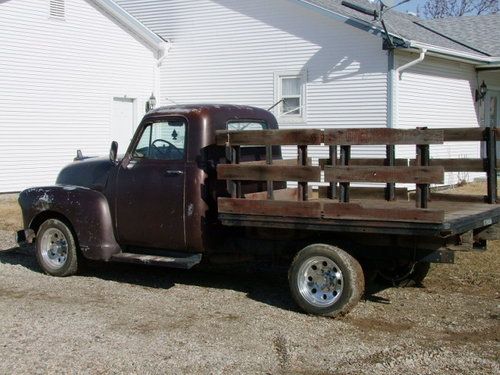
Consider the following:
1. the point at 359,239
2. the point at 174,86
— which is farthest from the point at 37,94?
the point at 359,239

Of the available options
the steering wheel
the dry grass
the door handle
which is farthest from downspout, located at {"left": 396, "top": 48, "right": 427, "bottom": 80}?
the door handle

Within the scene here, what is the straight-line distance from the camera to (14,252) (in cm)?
967

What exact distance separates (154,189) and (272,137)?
5.13ft

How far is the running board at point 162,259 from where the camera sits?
6.86 meters

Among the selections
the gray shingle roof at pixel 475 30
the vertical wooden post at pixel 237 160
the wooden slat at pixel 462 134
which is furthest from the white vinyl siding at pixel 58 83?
the wooden slat at pixel 462 134

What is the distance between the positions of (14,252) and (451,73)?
39.6ft

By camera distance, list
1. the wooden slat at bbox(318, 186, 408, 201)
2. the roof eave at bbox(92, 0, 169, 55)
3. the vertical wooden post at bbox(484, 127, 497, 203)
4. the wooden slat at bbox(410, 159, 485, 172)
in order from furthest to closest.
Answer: the roof eave at bbox(92, 0, 169, 55) → the wooden slat at bbox(318, 186, 408, 201) → the wooden slat at bbox(410, 159, 485, 172) → the vertical wooden post at bbox(484, 127, 497, 203)

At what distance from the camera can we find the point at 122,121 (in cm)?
1875

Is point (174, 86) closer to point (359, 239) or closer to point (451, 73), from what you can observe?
point (451, 73)

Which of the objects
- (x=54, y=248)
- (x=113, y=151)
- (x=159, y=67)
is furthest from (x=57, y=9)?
(x=113, y=151)

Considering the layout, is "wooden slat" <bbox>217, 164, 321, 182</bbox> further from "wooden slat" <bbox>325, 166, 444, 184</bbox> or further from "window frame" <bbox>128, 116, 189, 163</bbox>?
"window frame" <bbox>128, 116, 189, 163</bbox>

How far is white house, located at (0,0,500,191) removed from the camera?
15367mm

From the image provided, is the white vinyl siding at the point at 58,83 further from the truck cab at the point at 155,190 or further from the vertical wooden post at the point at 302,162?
the vertical wooden post at the point at 302,162

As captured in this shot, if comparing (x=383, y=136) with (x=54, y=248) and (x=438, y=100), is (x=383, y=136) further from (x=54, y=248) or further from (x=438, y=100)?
(x=438, y=100)
